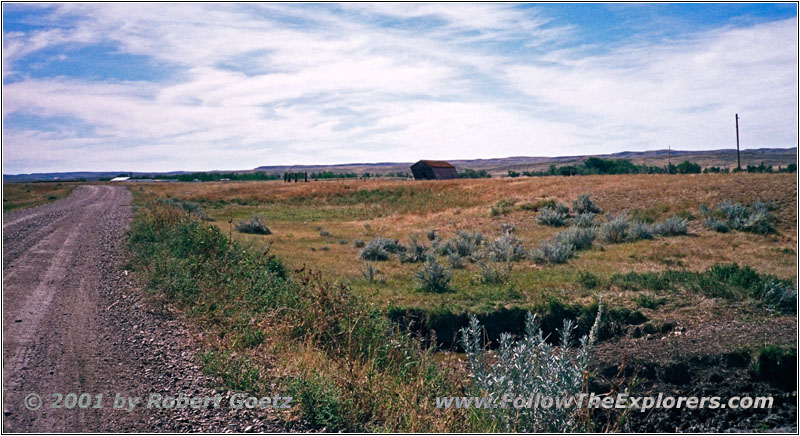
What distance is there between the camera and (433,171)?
72.0m

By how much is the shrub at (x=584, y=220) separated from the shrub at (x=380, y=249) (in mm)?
7978

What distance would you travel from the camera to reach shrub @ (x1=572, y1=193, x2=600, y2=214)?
83.1 ft

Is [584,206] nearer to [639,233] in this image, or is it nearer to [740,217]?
[740,217]

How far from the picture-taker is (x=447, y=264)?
1529cm

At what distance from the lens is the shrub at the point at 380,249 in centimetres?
1688

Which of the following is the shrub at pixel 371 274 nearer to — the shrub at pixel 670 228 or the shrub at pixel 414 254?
the shrub at pixel 414 254

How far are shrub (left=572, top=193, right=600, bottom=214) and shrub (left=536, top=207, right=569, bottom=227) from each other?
2.87 feet

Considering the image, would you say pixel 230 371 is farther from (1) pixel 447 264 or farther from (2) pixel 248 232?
(2) pixel 248 232

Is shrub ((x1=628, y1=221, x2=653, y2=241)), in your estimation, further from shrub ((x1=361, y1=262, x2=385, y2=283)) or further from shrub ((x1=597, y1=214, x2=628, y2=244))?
shrub ((x1=361, y1=262, x2=385, y2=283))

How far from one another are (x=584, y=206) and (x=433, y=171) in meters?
46.9

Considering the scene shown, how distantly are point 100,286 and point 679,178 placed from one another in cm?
2792

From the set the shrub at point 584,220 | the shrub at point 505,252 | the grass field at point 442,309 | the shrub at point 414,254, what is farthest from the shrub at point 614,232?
the shrub at point 414,254

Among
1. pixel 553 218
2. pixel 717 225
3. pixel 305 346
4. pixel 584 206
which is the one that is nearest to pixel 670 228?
pixel 717 225

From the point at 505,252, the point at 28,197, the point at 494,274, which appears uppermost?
the point at 28,197
